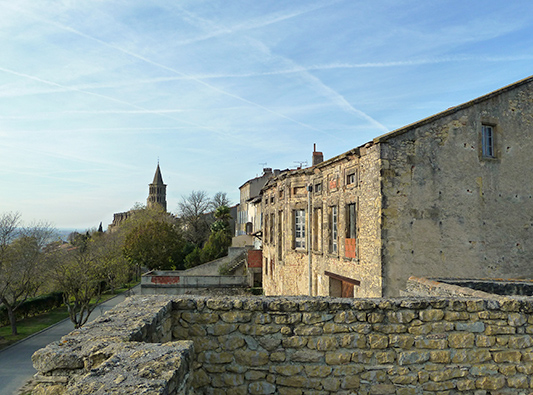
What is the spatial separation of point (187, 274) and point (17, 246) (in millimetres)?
13479

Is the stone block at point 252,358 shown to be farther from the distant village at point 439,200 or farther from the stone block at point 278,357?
the distant village at point 439,200

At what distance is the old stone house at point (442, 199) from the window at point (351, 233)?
0.04 metres

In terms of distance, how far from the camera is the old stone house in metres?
12.1

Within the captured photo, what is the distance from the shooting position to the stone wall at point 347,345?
15.0ft

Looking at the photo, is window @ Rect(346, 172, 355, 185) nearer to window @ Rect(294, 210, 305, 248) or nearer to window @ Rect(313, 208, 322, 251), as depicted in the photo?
window @ Rect(313, 208, 322, 251)

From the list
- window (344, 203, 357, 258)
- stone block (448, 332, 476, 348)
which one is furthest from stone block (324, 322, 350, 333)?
window (344, 203, 357, 258)

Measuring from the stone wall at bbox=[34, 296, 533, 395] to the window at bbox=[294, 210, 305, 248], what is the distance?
47.7 feet

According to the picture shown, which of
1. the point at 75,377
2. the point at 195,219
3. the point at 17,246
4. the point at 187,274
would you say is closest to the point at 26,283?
the point at 17,246

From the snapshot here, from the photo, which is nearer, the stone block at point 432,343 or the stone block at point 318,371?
the stone block at point 318,371

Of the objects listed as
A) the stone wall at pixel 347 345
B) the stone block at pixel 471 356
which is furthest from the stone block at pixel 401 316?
the stone block at pixel 471 356

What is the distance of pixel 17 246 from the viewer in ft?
83.5

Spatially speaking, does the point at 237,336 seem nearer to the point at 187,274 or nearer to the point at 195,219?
the point at 187,274

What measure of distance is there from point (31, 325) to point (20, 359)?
9150 millimetres

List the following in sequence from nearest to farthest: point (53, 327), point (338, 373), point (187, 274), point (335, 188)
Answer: point (338, 373) < point (335, 188) < point (53, 327) < point (187, 274)
